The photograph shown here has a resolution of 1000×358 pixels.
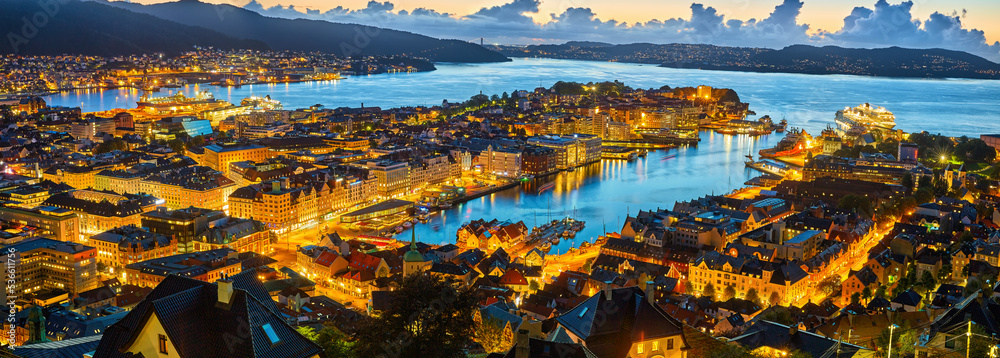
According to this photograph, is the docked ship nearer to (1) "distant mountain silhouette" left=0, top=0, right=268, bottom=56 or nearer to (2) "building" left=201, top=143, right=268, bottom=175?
(2) "building" left=201, top=143, right=268, bottom=175

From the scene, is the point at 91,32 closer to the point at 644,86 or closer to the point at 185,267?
the point at 644,86

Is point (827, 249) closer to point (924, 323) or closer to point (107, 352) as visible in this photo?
point (924, 323)

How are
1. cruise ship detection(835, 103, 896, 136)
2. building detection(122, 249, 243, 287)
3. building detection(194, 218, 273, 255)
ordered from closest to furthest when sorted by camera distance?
1. building detection(122, 249, 243, 287)
2. building detection(194, 218, 273, 255)
3. cruise ship detection(835, 103, 896, 136)

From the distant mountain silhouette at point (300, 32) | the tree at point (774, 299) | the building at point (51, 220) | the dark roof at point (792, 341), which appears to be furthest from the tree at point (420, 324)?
the distant mountain silhouette at point (300, 32)

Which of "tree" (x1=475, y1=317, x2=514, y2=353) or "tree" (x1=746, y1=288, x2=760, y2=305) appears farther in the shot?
"tree" (x1=746, y1=288, x2=760, y2=305)

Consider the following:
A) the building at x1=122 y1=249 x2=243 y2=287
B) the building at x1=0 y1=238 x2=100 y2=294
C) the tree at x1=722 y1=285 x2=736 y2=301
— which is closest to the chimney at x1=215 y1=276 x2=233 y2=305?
the building at x1=122 y1=249 x2=243 y2=287

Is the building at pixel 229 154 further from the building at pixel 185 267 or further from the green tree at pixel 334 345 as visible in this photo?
the green tree at pixel 334 345

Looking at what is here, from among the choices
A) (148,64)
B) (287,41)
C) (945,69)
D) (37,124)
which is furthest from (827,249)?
(945,69)

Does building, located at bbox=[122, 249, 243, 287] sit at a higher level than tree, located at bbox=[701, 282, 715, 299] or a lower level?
higher
